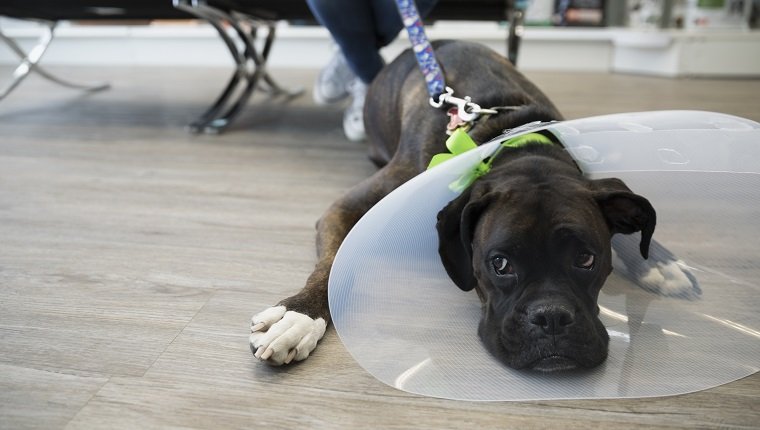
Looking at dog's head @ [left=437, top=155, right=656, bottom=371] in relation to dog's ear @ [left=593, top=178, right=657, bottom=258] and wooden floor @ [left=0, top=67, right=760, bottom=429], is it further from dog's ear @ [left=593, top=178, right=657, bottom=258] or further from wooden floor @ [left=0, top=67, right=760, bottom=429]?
wooden floor @ [left=0, top=67, right=760, bottom=429]

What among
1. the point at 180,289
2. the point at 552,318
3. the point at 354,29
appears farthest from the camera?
the point at 354,29

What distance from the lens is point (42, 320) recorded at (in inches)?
51.6

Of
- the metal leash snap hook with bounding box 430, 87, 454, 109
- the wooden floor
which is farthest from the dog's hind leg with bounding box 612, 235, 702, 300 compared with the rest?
Result: the metal leash snap hook with bounding box 430, 87, 454, 109

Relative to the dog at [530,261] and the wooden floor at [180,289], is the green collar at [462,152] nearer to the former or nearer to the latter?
the dog at [530,261]

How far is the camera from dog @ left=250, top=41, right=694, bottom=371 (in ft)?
3.46

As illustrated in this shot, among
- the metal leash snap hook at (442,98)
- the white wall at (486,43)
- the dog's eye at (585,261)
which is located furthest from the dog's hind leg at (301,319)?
the white wall at (486,43)

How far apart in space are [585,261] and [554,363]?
0.19 metres

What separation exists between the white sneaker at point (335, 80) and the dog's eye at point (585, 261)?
2.02 m

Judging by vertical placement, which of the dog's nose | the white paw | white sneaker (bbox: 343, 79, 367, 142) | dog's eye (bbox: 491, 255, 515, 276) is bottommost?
white sneaker (bbox: 343, 79, 367, 142)

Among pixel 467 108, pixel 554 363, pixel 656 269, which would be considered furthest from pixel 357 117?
pixel 554 363

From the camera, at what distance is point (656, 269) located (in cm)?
138

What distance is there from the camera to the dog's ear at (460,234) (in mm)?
1187

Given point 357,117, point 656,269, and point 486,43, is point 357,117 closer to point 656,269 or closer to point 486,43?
point 656,269

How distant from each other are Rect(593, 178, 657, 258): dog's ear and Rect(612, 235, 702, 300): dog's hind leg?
17 cm
